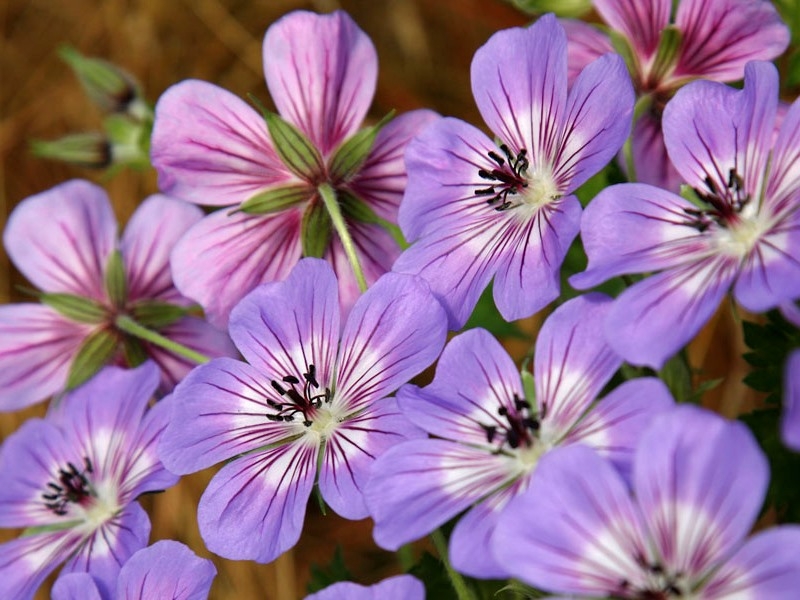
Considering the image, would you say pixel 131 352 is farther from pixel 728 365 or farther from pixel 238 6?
pixel 238 6

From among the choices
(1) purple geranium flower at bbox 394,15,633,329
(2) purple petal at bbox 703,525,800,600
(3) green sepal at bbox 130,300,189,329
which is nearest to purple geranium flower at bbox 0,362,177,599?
(3) green sepal at bbox 130,300,189,329

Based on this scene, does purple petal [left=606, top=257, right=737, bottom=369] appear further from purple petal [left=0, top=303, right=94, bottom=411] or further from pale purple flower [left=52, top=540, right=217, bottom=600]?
purple petal [left=0, top=303, right=94, bottom=411]

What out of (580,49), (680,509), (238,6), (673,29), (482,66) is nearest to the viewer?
(680,509)

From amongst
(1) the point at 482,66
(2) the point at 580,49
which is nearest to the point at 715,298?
(1) the point at 482,66

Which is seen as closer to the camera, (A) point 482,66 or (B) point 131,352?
(A) point 482,66

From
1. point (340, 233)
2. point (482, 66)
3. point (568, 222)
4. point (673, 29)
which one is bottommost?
point (568, 222)

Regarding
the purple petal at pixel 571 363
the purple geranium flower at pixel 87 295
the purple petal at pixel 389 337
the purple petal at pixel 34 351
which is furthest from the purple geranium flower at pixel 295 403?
the purple petal at pixel 34 351

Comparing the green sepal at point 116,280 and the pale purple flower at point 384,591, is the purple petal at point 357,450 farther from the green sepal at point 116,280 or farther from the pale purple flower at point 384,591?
the green sepal at point 116,280
